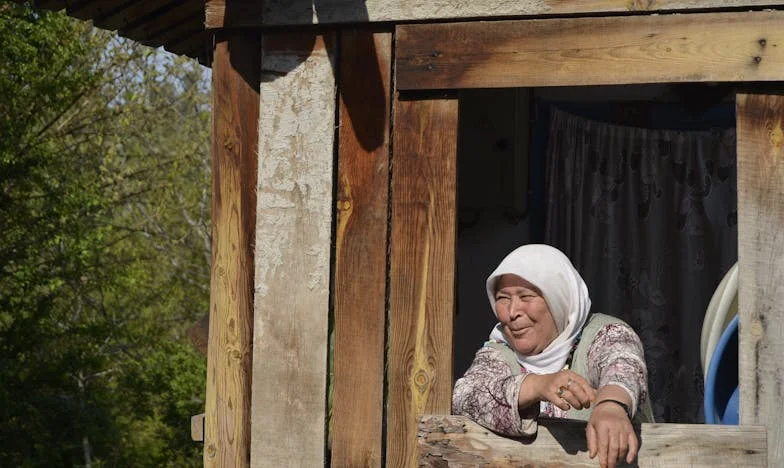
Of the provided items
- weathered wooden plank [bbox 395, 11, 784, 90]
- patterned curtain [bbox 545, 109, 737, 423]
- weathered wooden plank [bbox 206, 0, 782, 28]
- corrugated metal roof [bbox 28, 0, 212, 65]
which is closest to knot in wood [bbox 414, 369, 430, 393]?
weathered wooden plank [bbox 395, 11, 784, 90]

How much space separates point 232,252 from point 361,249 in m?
0.50

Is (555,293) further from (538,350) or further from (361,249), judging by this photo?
(361,249)

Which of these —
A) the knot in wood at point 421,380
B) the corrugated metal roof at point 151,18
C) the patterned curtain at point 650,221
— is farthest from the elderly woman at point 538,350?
the patterned curtain at point 650,221

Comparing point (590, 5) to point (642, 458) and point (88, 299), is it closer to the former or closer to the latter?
point (642, 458)

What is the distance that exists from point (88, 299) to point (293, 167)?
1482cm

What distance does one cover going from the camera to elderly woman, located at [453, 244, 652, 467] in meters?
3.51

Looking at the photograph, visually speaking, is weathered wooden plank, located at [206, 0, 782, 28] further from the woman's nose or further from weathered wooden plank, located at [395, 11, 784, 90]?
the woman's nose

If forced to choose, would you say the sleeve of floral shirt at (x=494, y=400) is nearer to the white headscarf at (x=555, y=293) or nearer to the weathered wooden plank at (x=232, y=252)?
the white headscarf at (x=555, y=293)

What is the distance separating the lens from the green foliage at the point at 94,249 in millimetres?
13680

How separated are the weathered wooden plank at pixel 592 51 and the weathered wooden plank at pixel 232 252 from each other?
61 centimetres

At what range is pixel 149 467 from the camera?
57.8 ft

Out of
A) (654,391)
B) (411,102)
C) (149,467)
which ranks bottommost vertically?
(149,467)

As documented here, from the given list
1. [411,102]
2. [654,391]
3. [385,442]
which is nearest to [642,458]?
[385,442]

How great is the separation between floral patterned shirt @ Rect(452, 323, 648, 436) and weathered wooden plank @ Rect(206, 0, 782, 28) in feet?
3.40
